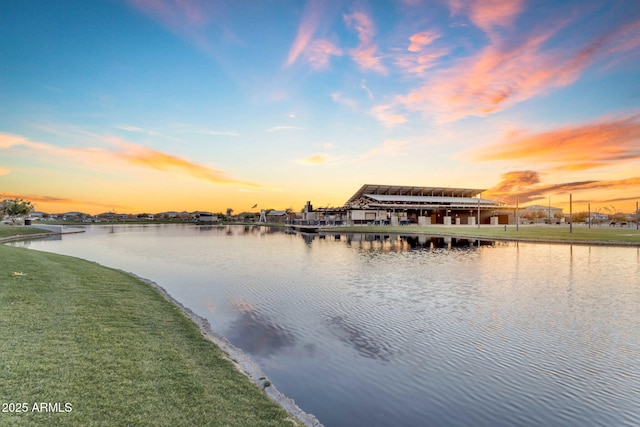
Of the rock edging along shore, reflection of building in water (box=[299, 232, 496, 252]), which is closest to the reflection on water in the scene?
the rock edging along shore

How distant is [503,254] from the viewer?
29.4 metres

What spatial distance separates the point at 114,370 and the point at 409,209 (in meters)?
83.6

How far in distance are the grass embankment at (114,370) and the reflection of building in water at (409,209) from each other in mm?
66192

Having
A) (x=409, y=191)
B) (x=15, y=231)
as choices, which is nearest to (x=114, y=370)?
(x=15, y=231)

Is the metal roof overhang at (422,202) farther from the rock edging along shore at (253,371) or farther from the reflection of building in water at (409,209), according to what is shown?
the rock edging along shore at (253,371)

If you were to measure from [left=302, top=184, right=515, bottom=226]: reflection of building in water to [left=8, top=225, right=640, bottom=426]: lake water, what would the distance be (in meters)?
58.0

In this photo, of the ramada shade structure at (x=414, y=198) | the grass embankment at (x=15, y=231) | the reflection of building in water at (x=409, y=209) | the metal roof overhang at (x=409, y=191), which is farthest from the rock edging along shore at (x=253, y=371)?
the metal roof overhang at (x=409, y=191)

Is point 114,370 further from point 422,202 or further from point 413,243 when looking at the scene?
point 422,202

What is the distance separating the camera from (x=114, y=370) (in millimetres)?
6035

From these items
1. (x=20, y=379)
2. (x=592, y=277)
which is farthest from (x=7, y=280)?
(x=592, y=277)

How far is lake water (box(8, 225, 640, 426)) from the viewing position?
6520mm

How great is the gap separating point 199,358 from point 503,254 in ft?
94.4

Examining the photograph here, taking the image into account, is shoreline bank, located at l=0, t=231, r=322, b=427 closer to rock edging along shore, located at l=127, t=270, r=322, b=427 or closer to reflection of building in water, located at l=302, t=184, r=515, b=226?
rock edging along shore, located at l=127, t=270, r=322, b=427

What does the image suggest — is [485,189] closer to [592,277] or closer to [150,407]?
[592,277]
